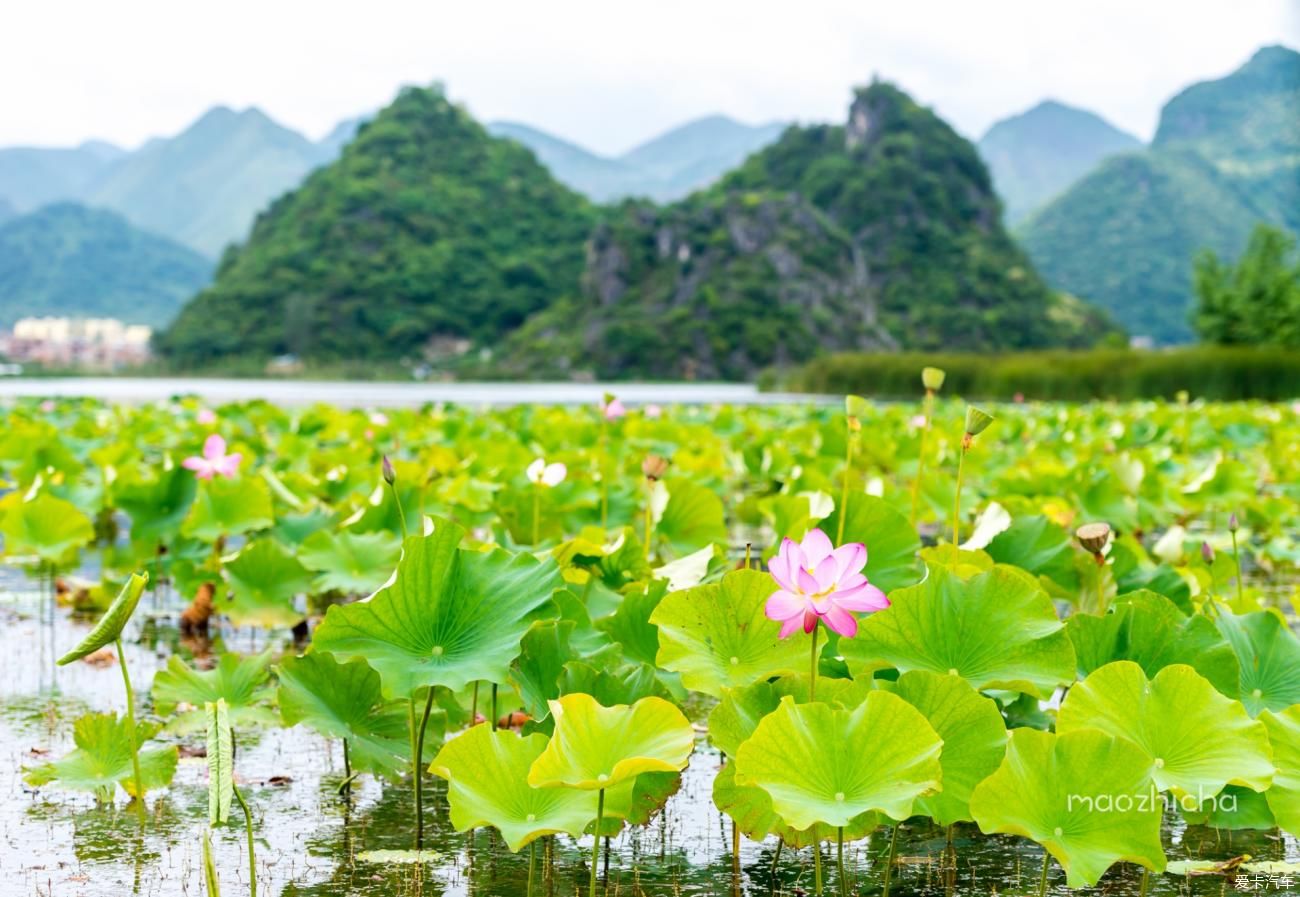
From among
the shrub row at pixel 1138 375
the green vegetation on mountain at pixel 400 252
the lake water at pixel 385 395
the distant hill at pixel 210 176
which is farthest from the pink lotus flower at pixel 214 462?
the distant hill at pixel 210 176

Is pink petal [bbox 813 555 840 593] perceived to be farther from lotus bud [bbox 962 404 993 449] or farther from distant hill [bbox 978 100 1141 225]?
distant hill [bbox 978 100 1141 225]

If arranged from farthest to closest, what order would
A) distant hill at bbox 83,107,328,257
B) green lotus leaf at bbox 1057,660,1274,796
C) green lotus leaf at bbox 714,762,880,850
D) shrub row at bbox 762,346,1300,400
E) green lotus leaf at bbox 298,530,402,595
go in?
distant hill at bbox 83,107,328,257 < shrub row at bbox 762,346,1300,400 < green lotus leaf at bbox 298,530,402,595 < green lotus leaf at bbox 714,762,880,850 < green lotus leaf at bbox 1057,660,1274,796

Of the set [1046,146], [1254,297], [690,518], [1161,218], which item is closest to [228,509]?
[690,518]

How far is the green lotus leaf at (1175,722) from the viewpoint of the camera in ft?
4.56

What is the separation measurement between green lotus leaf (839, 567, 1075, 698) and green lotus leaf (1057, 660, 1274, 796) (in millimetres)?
120

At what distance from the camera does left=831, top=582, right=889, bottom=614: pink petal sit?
134cm

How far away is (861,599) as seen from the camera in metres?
1.34

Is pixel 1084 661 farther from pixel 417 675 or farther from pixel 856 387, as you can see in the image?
pixel 856 387

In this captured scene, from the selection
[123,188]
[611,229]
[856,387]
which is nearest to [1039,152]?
[611,229]

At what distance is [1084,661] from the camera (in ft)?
5.76

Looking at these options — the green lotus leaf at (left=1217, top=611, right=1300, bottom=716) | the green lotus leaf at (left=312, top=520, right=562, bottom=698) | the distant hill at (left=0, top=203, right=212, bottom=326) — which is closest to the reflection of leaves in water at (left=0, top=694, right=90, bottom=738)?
the green lotus leaf at (left=312, top=520, right=562, bottom=698)

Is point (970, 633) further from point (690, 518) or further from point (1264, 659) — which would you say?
point (690, 518)

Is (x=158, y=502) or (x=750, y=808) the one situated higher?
(x=158, y=502)

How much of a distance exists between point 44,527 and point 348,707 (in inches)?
70.5
